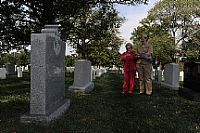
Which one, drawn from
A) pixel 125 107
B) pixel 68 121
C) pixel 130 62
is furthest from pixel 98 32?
pixel 68 121

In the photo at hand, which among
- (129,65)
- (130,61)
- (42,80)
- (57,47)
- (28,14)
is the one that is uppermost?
(28,14)

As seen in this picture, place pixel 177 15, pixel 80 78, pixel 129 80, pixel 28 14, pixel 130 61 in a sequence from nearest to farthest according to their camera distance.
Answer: pixel 130 61 < pixel 129 80 < pixel 80 78 < pixel 28 14 < pixel 177 15

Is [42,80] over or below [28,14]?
below

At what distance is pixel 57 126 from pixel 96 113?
173cm

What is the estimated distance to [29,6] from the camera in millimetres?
19078

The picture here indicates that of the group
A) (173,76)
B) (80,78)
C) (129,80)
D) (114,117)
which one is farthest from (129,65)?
(114,117)

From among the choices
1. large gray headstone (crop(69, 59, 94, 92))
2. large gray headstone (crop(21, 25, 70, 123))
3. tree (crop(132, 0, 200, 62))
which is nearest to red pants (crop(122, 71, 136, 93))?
large gray headstone (crop(69, 59, 94, 92))

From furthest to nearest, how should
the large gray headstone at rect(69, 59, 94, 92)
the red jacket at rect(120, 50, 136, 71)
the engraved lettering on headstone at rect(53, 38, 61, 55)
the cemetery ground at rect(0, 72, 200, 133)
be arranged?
the large gray headstone at rect(69, 59, 94, 92)
the red jacket at rect(120, 50, 136, 71)
the engraved lettering on headstone at rect(53, 38, 61, 55)
the cemetery ground at rect(0, 72, 200, 133)

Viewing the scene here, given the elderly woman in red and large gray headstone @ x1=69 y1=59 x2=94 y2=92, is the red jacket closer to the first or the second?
the elderly woman in red

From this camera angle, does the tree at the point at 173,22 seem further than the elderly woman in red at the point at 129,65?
Yes

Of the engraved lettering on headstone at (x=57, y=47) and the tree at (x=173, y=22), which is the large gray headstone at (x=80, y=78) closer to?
the engraved lettering on headstone at (x=57, y=47)

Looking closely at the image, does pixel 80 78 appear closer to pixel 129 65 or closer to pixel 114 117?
pixel 129 65

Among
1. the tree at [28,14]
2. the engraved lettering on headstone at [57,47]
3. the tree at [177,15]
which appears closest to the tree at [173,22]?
the tree at [177,15]

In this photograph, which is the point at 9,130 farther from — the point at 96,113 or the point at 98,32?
the point at 98,32
